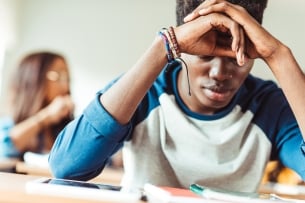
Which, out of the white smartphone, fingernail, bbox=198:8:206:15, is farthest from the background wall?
the white smartphone

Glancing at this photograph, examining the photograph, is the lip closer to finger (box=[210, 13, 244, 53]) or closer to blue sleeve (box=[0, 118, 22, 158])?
finger (box=[210, 13, 244, 53])

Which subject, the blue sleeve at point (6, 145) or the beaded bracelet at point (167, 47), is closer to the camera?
the beaded bracelet at point (167, 47)

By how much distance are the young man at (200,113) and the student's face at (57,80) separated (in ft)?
3.83

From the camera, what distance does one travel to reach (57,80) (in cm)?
197

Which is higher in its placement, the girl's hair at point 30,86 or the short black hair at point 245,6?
the short black hair at point 245,6

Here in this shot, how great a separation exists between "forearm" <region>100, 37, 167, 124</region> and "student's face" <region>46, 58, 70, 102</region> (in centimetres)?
127

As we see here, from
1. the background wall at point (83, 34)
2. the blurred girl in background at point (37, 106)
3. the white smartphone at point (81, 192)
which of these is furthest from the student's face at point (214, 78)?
the background wall at point (83, 34)

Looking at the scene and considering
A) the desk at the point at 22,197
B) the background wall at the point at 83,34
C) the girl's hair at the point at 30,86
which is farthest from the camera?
the background wall at the point at 83,34

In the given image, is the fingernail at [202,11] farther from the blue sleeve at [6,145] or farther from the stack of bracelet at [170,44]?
the blue sleeve at [6,145]

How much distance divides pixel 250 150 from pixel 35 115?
131cm

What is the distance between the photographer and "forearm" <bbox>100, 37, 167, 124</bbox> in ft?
2.32

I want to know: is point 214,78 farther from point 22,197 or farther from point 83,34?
point 83,34

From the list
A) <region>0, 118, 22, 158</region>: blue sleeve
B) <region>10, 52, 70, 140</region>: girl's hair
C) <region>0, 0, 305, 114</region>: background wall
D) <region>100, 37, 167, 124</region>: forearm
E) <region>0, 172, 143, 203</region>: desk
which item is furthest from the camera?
<region>0, 0, 305, 114</region>: background wall

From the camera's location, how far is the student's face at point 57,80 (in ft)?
6.40
